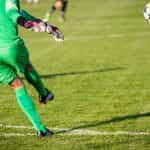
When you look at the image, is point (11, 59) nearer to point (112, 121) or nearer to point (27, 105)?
point (27, 105)

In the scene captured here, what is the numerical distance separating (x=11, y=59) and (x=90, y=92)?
406cm

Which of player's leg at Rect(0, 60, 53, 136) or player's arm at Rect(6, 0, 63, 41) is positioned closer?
player's arm at Rect(6, 0, 63, 41)

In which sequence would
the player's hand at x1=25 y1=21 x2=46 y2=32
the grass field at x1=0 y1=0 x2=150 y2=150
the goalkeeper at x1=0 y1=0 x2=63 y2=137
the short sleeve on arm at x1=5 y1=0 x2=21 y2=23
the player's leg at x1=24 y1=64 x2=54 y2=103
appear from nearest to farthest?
the player's hand at x1=25 y1=21 x2=46 y2=32 < the short sleeve on arm at x1=5 y1=0 x2=21 y2=23 < the grass field at x1=0 y1=0 x2=150 y2=150 < the goalkeeper at x1=0 y1=0 x2=63 y2=137 < the player's leg at x1=24 y1=64 x2=54 y2=103

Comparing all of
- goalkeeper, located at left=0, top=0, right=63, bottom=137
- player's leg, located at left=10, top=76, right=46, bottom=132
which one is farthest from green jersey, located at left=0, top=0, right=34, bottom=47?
player's leg, located at left=10, top=76, right=46, bottom=132

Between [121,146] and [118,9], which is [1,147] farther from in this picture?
[118,9]

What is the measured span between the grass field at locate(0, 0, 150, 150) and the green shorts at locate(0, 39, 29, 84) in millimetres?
870

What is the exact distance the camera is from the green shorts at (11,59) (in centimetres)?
949

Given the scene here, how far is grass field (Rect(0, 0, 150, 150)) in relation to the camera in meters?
9.30

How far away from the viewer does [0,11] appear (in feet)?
30.9

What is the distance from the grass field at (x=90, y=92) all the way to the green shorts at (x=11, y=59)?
2.85 ft

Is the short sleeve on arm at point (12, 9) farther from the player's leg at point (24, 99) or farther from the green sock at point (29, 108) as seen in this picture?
the green sock at point (29, 108)

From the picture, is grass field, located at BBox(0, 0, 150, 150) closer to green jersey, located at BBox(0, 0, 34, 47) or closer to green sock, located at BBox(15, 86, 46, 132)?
green sock, located at BBox(15, 86, 46, 132)

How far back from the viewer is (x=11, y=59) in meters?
9.52

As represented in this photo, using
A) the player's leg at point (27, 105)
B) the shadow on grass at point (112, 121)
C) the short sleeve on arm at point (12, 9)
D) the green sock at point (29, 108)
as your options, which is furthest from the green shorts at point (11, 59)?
the shadow on grass at point (112, 121)
